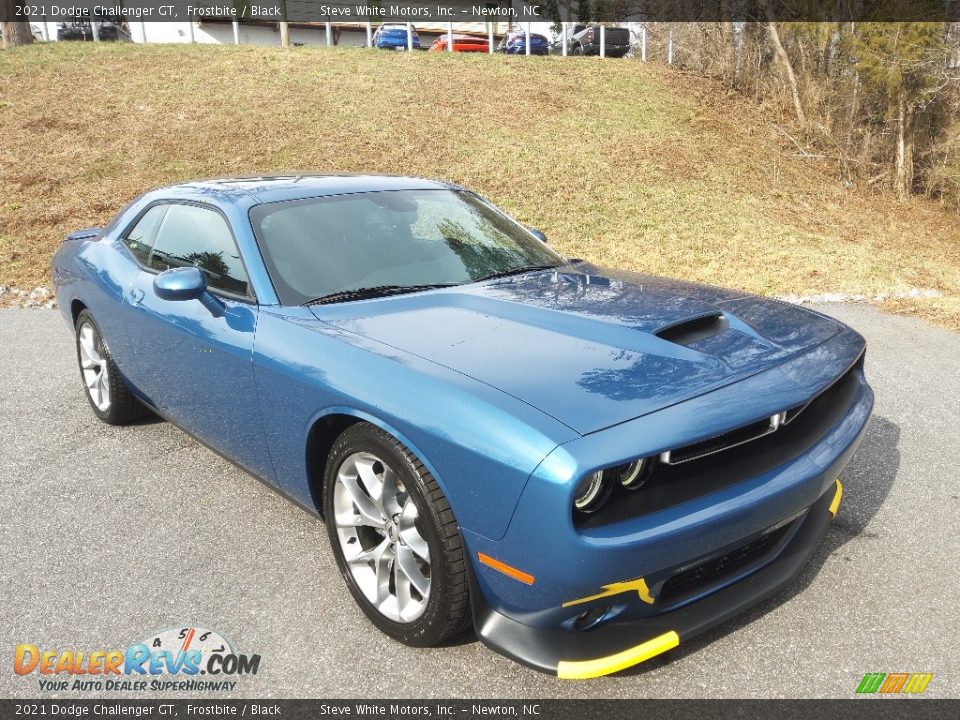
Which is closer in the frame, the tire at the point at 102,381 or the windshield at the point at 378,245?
the windshield at the point at 378,245

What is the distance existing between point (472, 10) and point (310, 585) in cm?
3503

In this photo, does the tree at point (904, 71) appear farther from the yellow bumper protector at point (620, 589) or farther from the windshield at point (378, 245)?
the yellow bumper protector at point (620, 589)

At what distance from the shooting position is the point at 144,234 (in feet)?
13.8

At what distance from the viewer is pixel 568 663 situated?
204 cm

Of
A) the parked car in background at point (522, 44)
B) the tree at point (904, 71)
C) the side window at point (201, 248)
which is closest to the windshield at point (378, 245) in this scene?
the side window at point (201, 248)

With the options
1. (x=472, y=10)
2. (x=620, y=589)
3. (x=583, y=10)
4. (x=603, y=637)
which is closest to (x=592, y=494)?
(x=620, y=589)

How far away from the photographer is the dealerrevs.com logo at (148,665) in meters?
2.39

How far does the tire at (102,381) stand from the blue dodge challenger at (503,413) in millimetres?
774

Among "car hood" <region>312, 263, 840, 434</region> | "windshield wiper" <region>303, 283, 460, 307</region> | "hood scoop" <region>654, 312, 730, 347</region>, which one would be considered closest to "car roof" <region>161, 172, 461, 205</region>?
"windshield wiper" <region>303, 283, 460, 307</region>

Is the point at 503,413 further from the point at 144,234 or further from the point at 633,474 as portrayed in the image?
the point at 144,234

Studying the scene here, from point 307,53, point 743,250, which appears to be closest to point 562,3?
point 307,53

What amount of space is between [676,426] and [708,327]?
0.80 metres

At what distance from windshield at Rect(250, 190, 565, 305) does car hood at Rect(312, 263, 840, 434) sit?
0.19 metres

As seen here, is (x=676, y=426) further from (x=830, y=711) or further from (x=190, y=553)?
(x=190, y=553)
